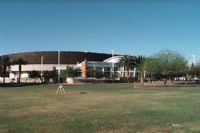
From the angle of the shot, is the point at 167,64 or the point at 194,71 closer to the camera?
the point at 167,64

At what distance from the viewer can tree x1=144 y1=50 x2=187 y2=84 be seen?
103000 millimetres

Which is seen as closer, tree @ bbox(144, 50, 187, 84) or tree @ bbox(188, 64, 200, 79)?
tree @ bbox(144, 50, 187, 84)

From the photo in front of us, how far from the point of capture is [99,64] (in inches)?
7466

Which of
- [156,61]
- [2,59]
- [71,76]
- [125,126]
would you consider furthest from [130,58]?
[125,126]

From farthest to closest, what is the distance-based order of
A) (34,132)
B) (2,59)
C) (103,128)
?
(2,59) → (103,128) → (34,132)

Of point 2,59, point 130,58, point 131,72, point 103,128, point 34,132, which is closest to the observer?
point 34,132

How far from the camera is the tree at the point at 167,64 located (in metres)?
103

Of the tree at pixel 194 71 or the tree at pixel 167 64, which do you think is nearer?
the tree at pixel 167 64

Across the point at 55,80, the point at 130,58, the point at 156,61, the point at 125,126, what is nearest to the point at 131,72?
the point at 130,58

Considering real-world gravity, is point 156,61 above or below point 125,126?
above

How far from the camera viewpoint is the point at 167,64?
340 feet

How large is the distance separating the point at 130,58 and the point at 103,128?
142844 mm

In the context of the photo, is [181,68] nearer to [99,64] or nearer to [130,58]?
[130,58]

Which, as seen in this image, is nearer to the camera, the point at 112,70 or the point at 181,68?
the point at 181,68
